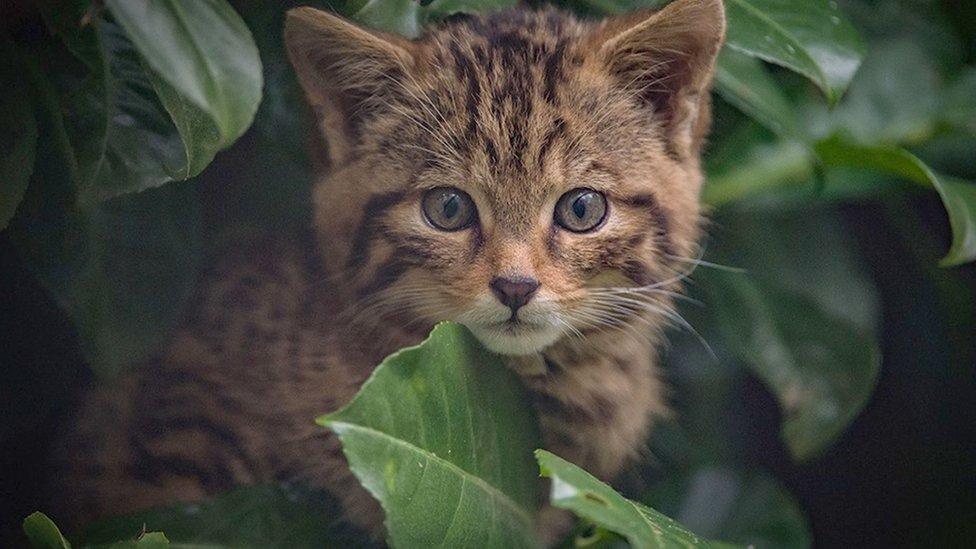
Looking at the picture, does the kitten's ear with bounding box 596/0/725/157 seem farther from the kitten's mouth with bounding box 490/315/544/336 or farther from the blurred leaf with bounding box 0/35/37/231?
the blurred leaf with bounding box 0/35/37/231

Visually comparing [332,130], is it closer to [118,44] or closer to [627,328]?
[118,44]

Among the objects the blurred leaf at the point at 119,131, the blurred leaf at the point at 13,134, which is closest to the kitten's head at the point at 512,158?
the blurred leaf at the point at 119,131

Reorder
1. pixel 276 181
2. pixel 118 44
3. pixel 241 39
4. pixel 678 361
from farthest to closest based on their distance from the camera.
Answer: pixel 678 361 < pixel 276 181 < pixel 118 44 < pixel 241 39

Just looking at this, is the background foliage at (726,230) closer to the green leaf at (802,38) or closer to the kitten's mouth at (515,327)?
the green leaf at (802,38)

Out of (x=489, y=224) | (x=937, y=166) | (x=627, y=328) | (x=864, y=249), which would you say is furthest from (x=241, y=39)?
(x=864, y=249)

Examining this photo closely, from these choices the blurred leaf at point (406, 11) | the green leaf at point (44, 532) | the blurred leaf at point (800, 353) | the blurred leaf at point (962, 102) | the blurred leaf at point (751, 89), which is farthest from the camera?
the blurred leaf at point (962, 102)

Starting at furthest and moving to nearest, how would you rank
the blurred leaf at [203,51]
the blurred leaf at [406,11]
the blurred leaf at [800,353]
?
1. the blurred leaf at [800,353]
2. the blurred leaf at [406,11]
3. the blurred leaf at [203,51]

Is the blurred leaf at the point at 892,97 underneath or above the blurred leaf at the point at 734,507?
above
